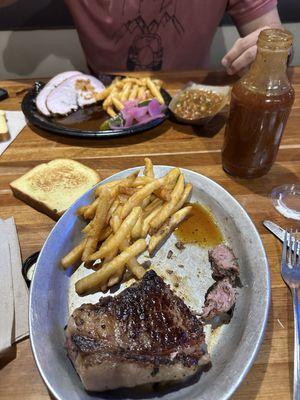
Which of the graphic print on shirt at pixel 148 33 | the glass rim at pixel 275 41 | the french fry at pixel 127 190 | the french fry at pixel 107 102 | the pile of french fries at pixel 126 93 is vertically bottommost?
the french fry at pixel 127 190

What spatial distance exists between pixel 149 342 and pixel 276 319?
59 cm

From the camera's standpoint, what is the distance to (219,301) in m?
1.45

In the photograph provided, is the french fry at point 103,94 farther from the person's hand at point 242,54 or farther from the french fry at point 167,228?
the french fry at point 167,228

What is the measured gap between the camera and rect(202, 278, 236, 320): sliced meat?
144 cm

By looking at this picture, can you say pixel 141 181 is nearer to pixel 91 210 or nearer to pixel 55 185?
pixel 91 210

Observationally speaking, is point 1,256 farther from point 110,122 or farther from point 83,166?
point 110,122

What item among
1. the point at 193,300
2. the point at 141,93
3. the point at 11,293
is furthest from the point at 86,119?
the point at 193,300

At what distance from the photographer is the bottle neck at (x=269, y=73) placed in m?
1.76

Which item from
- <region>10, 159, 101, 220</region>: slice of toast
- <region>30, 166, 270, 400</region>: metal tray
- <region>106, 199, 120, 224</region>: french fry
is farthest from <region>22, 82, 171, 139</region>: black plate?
<region>106, 199, 120, 224</region>: french fry

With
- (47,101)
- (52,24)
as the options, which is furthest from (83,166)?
(52,24)

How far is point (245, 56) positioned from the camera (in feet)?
9.11

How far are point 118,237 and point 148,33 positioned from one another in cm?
247

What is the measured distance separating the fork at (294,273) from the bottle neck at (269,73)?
29.9 inches

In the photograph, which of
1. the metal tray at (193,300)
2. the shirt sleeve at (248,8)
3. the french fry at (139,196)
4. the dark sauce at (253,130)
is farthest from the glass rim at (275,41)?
the shirt sleeve at (248,8)
